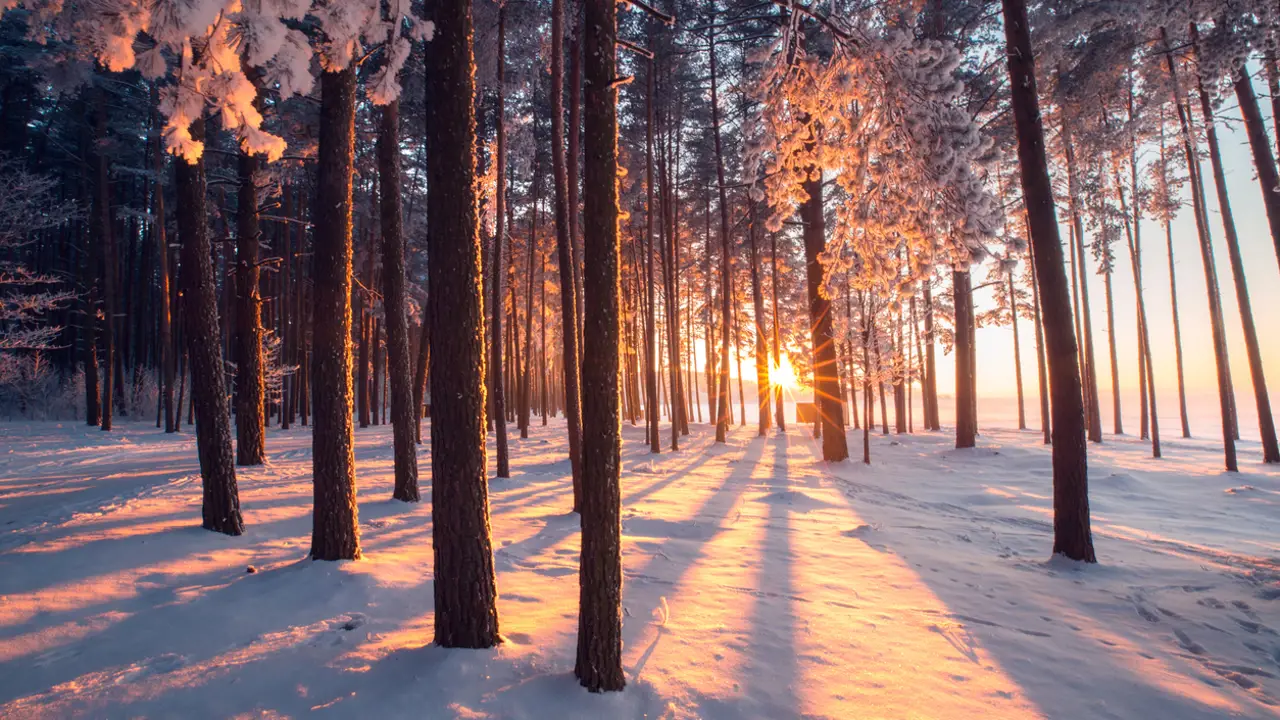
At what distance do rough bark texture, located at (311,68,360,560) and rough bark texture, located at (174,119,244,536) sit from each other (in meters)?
1.63

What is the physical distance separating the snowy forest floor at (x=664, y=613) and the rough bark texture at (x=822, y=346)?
17.7 feet

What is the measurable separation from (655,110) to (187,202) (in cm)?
1488

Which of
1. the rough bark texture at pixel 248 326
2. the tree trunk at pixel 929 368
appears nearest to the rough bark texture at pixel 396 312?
the rough bark texture at pixel 248 326

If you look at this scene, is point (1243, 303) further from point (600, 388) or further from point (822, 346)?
point (600, 388)

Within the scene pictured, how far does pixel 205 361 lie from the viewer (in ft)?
20.9

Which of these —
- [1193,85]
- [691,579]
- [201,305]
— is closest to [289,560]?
[201,305]

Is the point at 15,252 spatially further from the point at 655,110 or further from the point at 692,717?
the point at 692,717

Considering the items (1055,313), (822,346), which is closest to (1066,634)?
(1055,313)

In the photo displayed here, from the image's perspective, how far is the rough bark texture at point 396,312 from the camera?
833 centimetres

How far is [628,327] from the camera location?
28672 millimetres

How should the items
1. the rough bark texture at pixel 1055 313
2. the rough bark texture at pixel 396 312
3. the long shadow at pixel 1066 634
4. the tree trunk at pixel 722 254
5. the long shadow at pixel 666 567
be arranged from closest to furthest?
the long shadow at pixel 1066 634 < the long shadow at pixel 666 567 < the rough bark texture at pixel 1055 313 < the rough bark texture at pixel 396 312 < the tree trunk at pixel 722 254

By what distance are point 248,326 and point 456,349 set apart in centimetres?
762

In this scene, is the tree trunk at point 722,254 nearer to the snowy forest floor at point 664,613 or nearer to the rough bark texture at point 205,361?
the snowy forest floor at point 664,613

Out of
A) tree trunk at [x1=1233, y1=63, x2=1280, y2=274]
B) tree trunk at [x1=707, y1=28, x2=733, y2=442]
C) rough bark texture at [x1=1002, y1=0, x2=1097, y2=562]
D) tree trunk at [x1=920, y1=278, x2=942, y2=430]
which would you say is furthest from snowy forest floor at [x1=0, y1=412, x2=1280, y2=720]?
tree trunk at [x1=920, y1=278, x2=942, y2=430]
